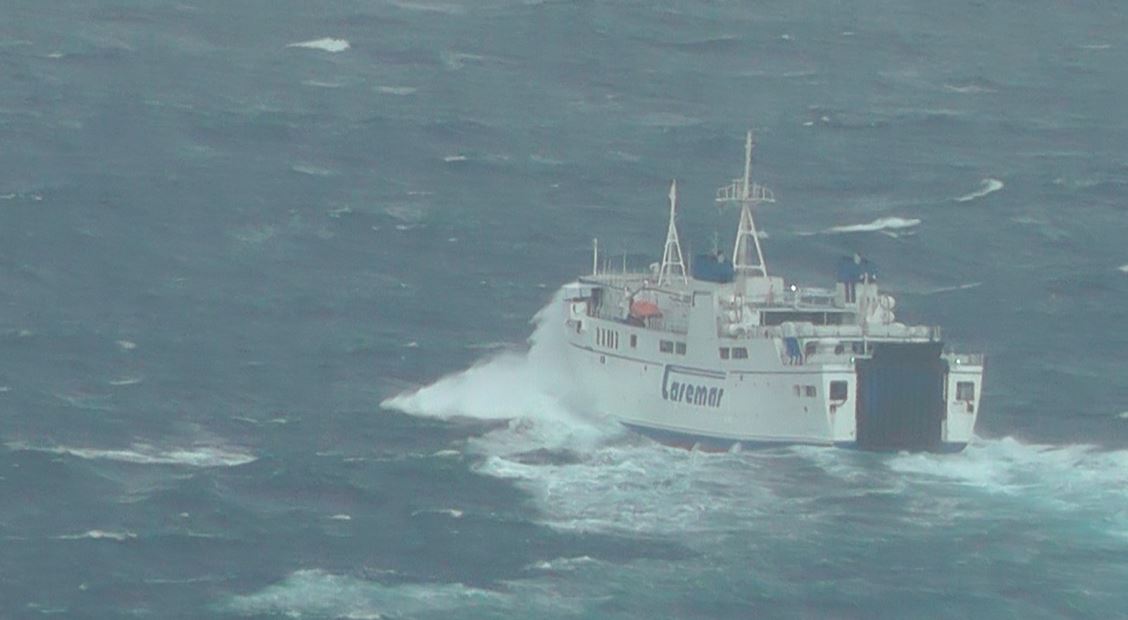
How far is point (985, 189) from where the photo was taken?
17362cm

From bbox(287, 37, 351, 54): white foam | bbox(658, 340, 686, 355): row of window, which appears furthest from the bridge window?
bbox(287, 37, 351, 54): white foam

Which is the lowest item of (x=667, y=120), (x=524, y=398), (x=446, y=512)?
(x=446, y=512)

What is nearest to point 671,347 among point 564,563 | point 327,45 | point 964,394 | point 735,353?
point 735,353

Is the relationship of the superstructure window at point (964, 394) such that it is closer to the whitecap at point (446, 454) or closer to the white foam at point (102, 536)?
the whitecap at point (446, 454)

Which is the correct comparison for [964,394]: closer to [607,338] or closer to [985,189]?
[607,338]

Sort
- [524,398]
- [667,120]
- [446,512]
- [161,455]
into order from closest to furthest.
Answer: [446,512], [161,455], [524,398], [667,120]

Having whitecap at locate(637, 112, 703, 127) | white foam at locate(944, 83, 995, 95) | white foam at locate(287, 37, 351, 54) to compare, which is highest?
white foam at locate(287, 37, 351, 54)

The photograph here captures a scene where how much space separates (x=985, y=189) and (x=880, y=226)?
31.2 ft

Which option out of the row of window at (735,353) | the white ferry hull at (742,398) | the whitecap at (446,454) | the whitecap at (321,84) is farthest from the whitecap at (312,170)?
the whitecap at (446,454)

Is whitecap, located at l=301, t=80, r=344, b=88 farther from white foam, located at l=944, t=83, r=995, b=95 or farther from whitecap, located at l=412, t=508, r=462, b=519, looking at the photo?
whitecap, located at l=412, t=508, r=462, b=519

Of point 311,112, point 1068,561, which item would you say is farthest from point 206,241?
point 1068,561

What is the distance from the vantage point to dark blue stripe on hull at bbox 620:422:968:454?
442 feet

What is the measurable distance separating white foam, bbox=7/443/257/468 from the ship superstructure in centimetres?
1937

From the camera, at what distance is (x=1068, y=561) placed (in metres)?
121
